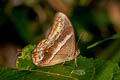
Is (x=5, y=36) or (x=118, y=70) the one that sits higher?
(x=5, y=36)

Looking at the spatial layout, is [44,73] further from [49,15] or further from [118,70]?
[49,15]

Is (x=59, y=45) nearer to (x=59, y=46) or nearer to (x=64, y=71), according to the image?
(x=59, y=46)

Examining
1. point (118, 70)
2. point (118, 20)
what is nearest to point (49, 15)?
point (118, 20)

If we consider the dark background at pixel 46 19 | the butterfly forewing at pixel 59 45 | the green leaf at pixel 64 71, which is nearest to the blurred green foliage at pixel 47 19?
the dark background at pixel 46 19

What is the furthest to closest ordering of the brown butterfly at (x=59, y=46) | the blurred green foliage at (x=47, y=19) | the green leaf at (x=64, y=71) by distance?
the blurred green foliage at (x=47, y=19), the brown butterfly at (x=59, y=46), the green leaf at (x=64, y=71)

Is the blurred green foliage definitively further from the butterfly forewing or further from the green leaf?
the green leaf

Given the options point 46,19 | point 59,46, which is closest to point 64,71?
point 59,46

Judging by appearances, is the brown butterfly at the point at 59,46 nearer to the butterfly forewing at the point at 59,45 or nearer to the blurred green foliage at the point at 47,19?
the butterfly forewing at the point at 59,45

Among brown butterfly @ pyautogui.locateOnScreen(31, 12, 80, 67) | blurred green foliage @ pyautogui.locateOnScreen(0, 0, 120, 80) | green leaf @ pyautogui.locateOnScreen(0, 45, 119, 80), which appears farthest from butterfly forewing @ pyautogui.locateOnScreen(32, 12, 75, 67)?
blurred green foliage @ pyautogui.locateOnScreen(0, 0, 120, 80)
